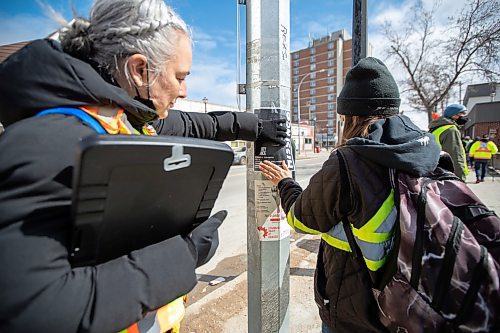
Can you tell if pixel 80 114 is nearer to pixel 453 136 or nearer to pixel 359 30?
pixel 359 30

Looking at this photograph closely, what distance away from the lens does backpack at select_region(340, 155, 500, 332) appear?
110cm

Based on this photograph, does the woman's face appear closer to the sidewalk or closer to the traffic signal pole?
the traffic signal pole

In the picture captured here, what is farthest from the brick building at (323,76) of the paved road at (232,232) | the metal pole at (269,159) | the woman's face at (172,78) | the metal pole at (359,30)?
the woman's face at (172,78)

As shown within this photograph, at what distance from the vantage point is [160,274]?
86cm

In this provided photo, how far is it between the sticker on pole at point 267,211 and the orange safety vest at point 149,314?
2.73ft

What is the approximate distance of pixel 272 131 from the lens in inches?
73.9

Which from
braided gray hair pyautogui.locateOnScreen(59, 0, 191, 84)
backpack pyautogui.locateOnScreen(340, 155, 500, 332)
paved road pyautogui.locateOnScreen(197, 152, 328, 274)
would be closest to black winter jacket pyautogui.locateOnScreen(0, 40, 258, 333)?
braided gray hair pyautogui.locateOnScreen(59, 0, 191, 84)

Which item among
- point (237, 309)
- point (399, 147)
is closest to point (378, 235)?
point (399, 147)

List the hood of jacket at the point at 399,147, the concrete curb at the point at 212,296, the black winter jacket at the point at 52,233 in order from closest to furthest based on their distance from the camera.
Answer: the black winter jacket at the point at 52,233
the hood of jacket at the point at 399,147
the concrete curb at the point at 212,296

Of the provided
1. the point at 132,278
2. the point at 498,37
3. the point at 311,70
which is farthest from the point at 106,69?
the point at 311,70

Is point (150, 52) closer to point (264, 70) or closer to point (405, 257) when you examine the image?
point (264, 70)

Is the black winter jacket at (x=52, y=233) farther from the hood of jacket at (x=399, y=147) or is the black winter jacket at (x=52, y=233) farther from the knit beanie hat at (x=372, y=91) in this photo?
the knit beanie hat at (x=372, y=91)

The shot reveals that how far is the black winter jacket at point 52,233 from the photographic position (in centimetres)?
69

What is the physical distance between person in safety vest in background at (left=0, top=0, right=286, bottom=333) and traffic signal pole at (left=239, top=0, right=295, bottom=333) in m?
0.75
